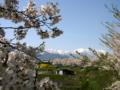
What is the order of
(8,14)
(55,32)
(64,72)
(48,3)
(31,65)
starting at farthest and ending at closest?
(64,72) < (48,3) < (55,32) < (8,14) < (31,65)

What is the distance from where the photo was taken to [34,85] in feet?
3.49

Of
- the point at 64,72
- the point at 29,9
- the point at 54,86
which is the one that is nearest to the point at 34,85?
the point at 54,86

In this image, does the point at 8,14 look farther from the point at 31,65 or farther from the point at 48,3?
the point at 31,65

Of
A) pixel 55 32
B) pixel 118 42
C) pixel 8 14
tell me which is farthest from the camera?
pixel 55 32

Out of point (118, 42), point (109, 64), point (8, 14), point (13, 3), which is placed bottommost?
point (109, 64)

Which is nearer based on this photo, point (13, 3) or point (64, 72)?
point (13, 3)

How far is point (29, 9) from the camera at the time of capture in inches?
225

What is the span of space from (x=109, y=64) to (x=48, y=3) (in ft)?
12.3

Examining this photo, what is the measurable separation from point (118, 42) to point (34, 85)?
3225 millimetres

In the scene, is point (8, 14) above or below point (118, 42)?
above

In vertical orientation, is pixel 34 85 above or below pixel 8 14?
below

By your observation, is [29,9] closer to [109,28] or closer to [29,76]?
[109,28]

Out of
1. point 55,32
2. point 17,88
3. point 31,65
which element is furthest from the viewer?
point 55,32

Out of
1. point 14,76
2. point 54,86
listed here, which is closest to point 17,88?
point 14,76
